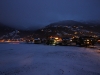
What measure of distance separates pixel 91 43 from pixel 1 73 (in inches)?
2937

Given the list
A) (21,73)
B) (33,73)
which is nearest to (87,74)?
(33,73)

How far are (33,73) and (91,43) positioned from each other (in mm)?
72803

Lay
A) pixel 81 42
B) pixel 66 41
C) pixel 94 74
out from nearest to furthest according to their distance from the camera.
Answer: pixel 94 74 → pixel 81 42 → pixel 66 41

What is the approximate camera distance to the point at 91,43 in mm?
82125

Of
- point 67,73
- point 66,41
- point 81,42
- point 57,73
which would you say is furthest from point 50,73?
point 66,41

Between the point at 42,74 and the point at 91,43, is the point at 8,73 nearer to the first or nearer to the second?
the point at 42,74

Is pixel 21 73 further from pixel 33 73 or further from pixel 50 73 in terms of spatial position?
pixel 50 73

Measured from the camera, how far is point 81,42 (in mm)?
80062

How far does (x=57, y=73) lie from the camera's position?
608 inches

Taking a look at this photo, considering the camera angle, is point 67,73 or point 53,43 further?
point 53,43

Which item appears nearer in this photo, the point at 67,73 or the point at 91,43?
the point at 67,73

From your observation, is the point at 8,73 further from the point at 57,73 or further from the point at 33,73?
the point at 57,73

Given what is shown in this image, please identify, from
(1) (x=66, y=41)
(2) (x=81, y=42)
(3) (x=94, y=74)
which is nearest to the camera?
(3) (x=94, y=74)

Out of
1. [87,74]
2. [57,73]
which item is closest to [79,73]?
[87,74]
